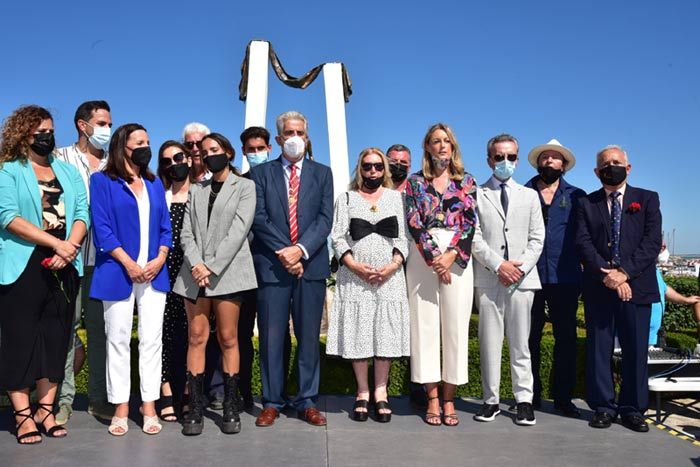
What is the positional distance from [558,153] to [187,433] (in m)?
3.95

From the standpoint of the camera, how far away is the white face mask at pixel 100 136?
5023mm

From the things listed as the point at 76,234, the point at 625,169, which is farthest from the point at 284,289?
the point at 625,169

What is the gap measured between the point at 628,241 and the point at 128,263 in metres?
3.98

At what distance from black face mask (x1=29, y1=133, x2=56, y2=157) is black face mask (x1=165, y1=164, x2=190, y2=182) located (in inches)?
34.4

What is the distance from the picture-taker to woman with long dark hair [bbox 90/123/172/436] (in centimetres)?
449

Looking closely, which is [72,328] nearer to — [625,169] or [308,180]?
[308,180]

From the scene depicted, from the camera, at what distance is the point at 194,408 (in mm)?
4562

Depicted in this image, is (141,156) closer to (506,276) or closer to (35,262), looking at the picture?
(35,262)

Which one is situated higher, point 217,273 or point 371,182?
point 371,182

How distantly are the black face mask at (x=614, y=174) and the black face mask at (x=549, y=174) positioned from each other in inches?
16.8

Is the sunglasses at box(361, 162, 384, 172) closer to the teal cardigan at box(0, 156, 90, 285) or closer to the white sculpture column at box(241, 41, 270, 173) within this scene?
the teal cardigan at box(0, 156, 90, 285)

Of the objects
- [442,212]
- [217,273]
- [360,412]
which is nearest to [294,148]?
[217,273]

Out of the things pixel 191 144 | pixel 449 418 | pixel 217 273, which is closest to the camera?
pixel 217 273

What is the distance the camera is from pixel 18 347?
14.3 feet
